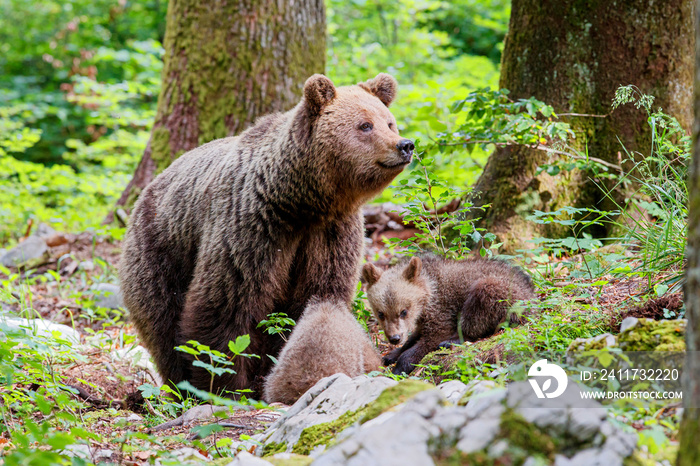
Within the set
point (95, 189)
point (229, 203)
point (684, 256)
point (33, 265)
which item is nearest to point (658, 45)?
point (684, 256)

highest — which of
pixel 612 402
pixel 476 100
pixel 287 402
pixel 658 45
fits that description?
pixel 658 45

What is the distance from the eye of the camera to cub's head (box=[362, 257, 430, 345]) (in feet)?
15.9

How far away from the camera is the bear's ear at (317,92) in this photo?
4.55 metres

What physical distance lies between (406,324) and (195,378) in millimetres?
1731

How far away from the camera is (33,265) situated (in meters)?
7.85

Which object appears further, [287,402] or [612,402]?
[287,402]

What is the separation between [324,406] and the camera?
10.3 feet

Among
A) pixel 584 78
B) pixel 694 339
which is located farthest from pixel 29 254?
pixel 694 339

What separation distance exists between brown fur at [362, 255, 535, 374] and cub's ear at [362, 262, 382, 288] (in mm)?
94

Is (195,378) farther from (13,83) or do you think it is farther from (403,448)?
(13,83)

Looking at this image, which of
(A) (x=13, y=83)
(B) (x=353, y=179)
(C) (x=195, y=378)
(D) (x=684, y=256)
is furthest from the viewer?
(A) (x=13, y=83)

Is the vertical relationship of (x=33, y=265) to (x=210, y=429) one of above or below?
below

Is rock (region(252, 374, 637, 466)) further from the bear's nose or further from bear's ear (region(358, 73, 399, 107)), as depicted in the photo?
bear's ear (region(358, 73, 399, 107))

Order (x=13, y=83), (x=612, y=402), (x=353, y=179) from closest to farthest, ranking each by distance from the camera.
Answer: (x=612, y=402), (x=353, y=179), (x=13, y=83)
